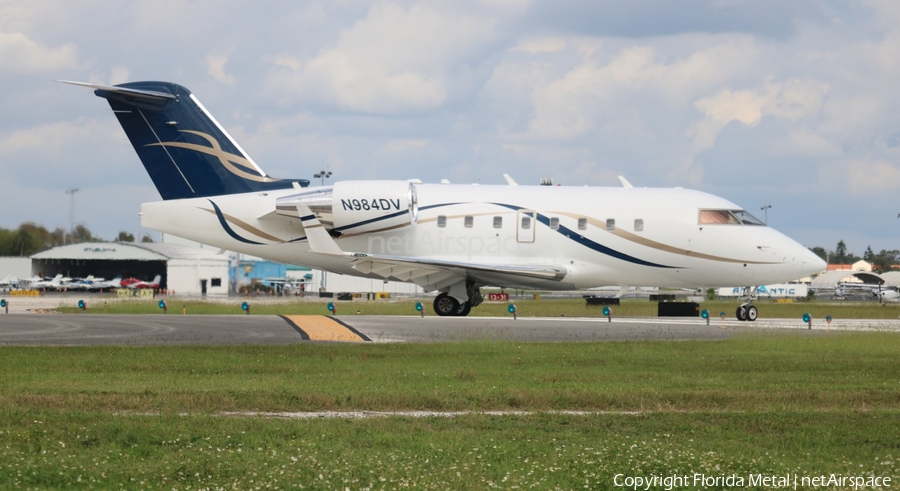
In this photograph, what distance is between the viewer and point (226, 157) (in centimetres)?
3166

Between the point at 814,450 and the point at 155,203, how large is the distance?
86.3ft

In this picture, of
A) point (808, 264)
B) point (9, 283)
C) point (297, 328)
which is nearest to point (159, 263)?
point (9, 283)

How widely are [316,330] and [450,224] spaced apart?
8.56 meters

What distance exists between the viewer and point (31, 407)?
11.6 meters

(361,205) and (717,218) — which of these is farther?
(717,218)

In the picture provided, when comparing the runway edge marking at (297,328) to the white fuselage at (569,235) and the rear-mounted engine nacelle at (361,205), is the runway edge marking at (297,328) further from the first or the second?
the white fuselage at (569,235)

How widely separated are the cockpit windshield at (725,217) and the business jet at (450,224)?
4 cm

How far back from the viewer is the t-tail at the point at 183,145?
3144cm

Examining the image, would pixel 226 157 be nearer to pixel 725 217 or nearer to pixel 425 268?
pixel 425 268

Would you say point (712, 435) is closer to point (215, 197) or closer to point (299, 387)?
point (299, 387)

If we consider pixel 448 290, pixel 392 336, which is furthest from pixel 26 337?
pixel 448 290
